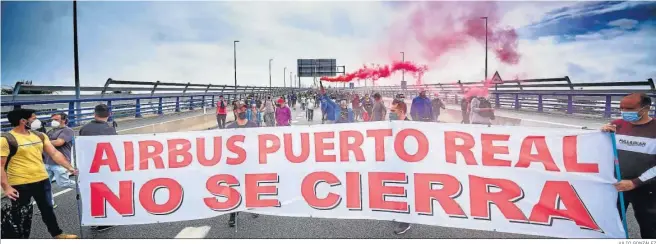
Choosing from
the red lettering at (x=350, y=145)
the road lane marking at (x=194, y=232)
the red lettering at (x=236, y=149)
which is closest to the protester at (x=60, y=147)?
the road lane marking at (x=194, y=232)

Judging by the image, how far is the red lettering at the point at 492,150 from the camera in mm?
4184

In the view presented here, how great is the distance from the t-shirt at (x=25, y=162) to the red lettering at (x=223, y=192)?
1817mm

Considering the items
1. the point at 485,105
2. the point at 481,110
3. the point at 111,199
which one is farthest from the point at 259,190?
the point at 485,105

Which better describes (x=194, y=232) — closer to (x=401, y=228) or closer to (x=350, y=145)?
(x=350, y=145)

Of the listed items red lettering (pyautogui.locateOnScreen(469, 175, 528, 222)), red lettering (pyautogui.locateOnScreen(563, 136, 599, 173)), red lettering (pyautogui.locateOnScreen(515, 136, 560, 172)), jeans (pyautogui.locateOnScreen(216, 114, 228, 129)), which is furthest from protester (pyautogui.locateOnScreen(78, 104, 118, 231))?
jeans (pyautogui.locateOnScreen(216, 114, 228, 129))

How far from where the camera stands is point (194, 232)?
4.48 meters

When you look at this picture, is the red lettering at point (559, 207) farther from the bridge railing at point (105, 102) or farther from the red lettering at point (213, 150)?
the bridge railing at point (105, 102)

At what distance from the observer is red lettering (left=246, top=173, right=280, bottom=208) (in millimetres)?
4562

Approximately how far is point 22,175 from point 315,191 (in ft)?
10.4

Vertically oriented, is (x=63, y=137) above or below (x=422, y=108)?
below

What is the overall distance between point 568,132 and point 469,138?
999mm

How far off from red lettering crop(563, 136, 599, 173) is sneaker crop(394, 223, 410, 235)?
72.1 inches

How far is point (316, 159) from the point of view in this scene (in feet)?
15.2

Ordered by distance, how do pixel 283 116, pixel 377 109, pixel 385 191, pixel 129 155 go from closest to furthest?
pixel 385 191 < pixel 129 155 < pixel 377 109 < pixel 283 116
